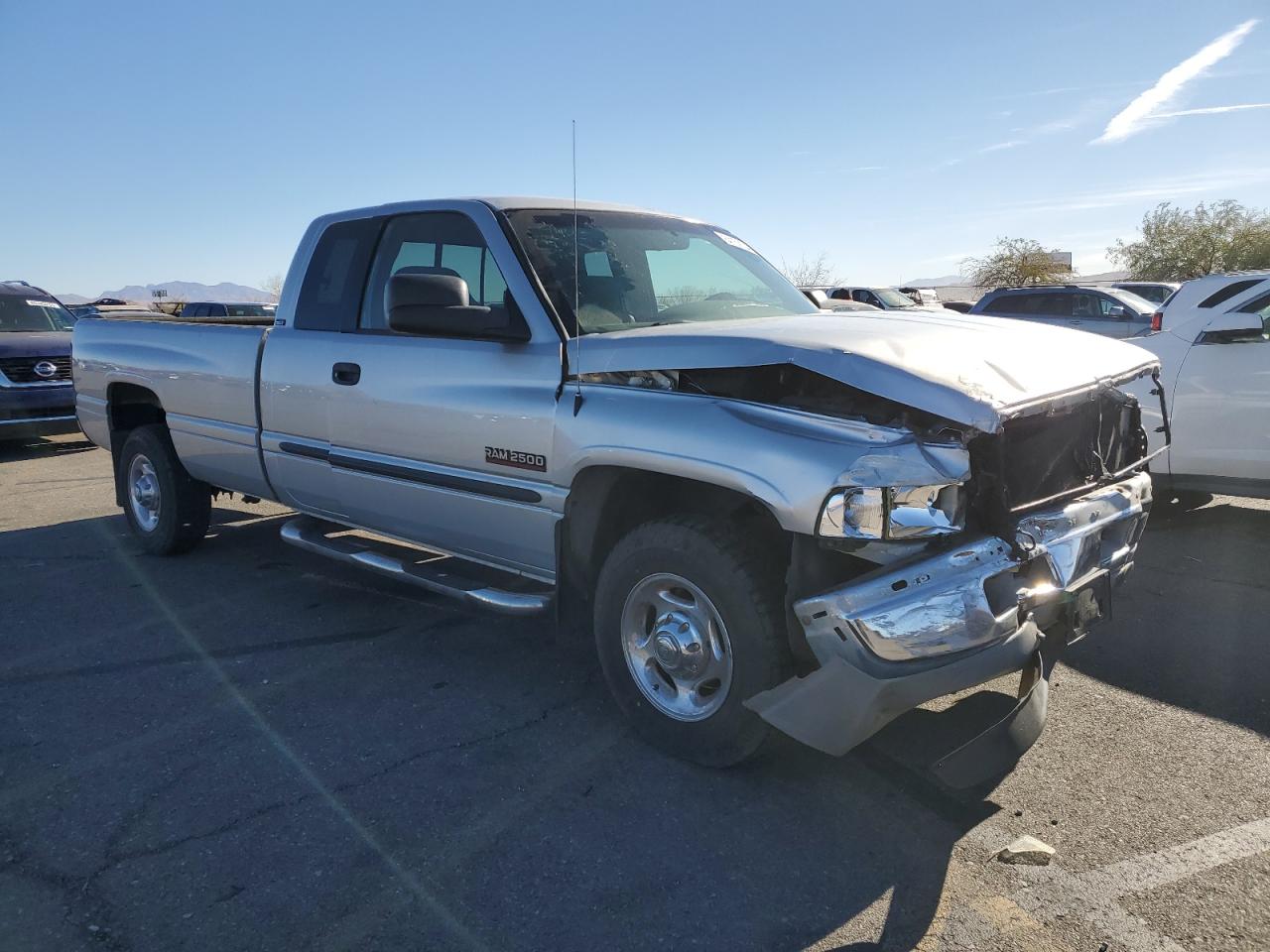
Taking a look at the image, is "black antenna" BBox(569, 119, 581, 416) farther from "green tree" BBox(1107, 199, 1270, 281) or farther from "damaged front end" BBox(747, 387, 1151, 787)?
"green tree" BBox(1107, 199, 1270, 281)

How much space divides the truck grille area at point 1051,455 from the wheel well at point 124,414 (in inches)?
219

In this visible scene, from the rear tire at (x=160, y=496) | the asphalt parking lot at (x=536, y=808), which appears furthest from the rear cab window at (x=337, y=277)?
the rear tire at (x=160, y=496)

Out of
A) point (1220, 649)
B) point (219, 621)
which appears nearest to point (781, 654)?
point (1220, 649)

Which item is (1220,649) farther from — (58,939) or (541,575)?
(58,939)

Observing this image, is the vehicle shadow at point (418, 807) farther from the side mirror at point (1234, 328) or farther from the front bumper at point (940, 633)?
the side mirror at point (1234, 328)

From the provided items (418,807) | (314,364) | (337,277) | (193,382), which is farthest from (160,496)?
(418,807)

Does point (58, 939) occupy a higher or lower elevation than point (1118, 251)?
lower

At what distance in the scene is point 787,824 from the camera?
10.1 ft

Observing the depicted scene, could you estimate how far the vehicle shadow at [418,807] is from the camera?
262 centimetres

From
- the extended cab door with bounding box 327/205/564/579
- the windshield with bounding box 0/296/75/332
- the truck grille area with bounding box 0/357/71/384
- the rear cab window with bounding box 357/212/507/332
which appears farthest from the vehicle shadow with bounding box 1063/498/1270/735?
the windshield with bounding box 0/296/75/332

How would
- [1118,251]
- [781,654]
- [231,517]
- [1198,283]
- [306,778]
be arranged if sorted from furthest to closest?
[1118,251], [231,517], [1198,283], [306,778], [781,654]

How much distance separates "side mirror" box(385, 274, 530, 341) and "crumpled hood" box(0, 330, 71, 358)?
9543 mm

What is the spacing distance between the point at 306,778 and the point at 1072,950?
2533 millimetres

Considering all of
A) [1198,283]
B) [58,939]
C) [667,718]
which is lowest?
[58,939]
